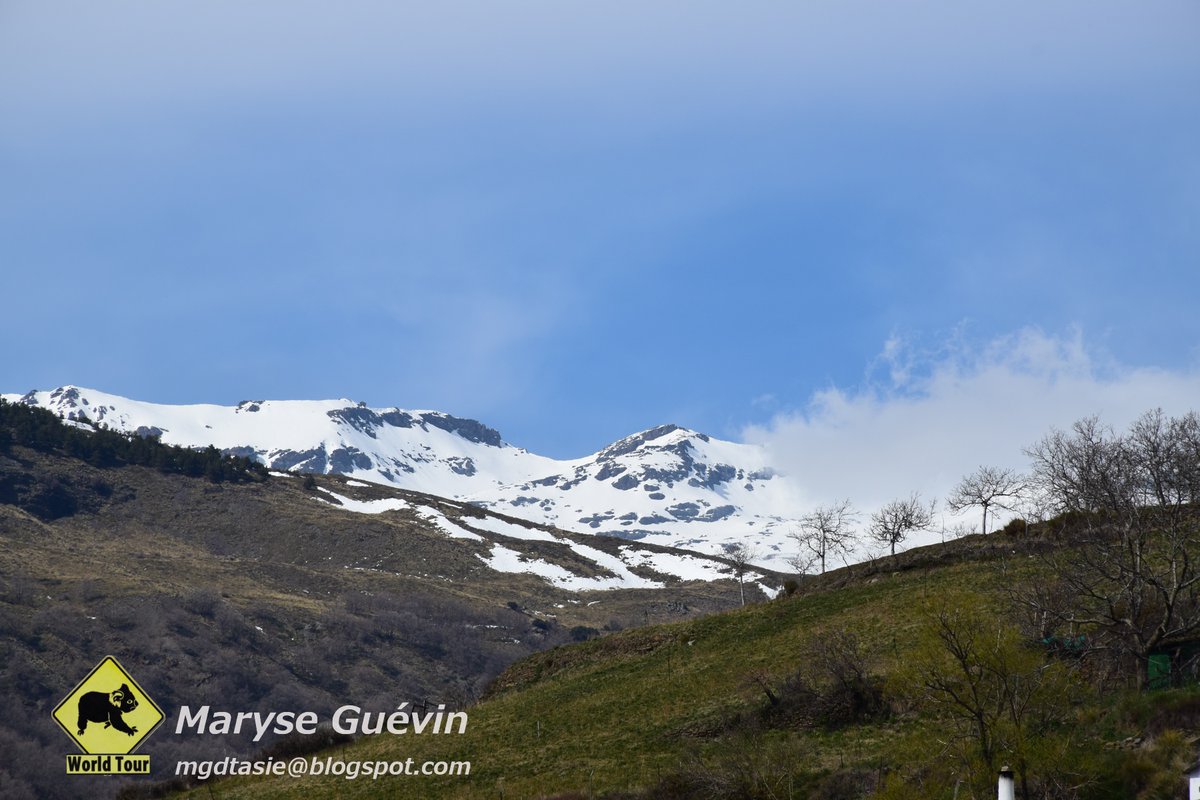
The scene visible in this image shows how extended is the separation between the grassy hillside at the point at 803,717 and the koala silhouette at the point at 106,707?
15.7 ft

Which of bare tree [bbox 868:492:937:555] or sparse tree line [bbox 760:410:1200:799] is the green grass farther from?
bare tree [bbox 868:492:937:555]

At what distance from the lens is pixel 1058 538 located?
176 ft

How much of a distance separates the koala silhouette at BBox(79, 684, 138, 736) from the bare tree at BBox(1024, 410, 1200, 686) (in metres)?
37.3

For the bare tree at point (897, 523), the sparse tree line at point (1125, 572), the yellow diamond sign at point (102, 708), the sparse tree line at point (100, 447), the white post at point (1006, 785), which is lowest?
the white post at point (1006, 785)

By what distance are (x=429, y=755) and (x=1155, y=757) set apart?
3002 centimetres

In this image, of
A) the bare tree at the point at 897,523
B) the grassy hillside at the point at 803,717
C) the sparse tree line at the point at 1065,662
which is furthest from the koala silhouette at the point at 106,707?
the bare tree at the point at 897,523

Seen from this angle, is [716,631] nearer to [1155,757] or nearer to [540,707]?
[540,707]

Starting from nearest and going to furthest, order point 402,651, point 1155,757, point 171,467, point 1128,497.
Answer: point 1155,757 → point 1128,497 → point 402,651 → point 171,467

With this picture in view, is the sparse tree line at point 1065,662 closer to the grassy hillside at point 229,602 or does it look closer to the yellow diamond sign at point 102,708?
the yellow diamond sign at point 102,708

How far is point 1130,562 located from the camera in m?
34.9

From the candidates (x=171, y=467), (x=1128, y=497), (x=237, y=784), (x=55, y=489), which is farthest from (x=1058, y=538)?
(x=171, y=467)

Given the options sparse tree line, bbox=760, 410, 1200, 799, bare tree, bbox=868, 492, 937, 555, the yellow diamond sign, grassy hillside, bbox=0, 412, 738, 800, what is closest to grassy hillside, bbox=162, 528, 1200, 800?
sparse tree line, bbox=760, 410, 1200, 799

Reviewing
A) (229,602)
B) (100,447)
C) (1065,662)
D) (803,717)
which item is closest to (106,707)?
(803,717)

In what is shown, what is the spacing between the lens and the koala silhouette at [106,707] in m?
43.9
